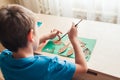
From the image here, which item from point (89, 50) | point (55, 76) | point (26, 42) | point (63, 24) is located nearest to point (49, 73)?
point (55, 76)

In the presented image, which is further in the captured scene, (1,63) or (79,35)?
(79,35)

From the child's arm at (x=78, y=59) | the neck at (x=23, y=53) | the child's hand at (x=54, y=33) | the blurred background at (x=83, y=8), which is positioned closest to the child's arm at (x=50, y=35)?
the child's hand at (x=54, y=33)

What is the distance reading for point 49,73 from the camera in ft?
2.78

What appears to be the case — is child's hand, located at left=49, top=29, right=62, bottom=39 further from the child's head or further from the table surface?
the child's head

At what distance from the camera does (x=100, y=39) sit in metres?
1.13

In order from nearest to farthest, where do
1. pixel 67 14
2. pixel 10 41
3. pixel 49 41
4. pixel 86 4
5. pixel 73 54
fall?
pixel 10 41 → pixel 73 54 → pixel 49 41 → pixel 86 4 → pixel 67 14

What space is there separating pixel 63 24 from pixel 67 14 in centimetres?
48

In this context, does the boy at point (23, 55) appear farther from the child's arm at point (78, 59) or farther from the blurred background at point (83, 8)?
the blurred background at point (83, 8)

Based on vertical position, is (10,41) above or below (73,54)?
above

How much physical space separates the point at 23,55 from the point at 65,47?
310 millimetres

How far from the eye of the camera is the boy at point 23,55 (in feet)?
2.56

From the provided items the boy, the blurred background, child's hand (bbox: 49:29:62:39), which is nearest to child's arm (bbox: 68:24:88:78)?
the boy

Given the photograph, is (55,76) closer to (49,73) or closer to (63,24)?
(49,73)

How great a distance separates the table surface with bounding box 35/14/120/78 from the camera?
96 centimetres
